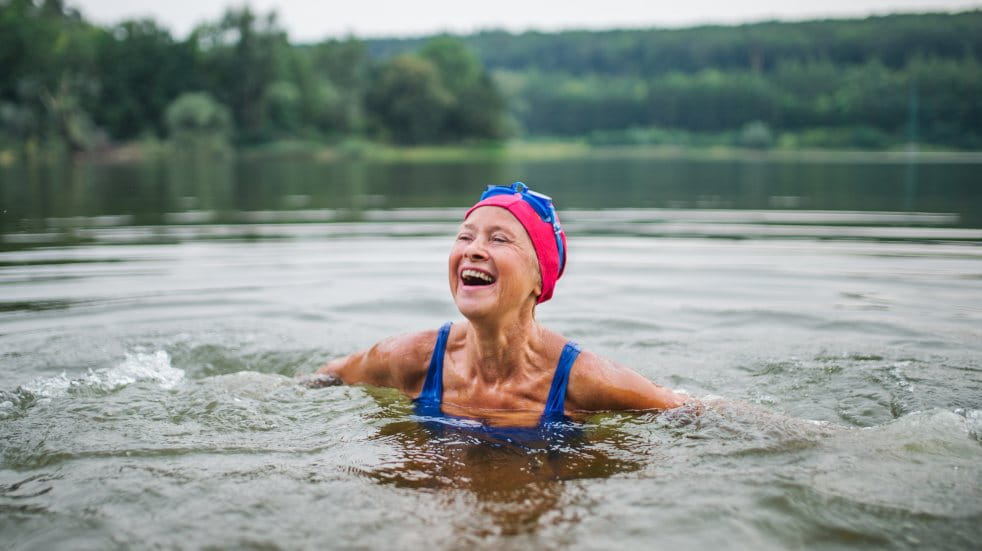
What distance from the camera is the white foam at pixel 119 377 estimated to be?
18.2ft

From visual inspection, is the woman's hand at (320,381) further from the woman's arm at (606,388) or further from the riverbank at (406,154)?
the riverbank at (406,154)

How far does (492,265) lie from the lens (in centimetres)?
434

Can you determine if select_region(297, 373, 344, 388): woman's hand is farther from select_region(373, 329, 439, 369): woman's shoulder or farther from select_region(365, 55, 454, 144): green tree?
select_region(365, 55, 454, 144): green tree

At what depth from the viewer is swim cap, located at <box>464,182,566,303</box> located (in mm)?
4496

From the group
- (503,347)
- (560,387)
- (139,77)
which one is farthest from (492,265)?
(139,77)

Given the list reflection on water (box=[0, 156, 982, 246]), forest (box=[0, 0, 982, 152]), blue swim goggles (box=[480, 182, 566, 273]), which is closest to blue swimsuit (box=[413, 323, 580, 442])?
blue swim goggles (box=[480, 182, 566, 273])

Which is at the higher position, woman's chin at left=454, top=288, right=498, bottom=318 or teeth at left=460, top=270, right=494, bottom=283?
teeth at left=460, top=270, right=494, bottom=283

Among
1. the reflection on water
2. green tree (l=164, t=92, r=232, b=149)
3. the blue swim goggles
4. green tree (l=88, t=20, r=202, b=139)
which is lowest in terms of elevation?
the reflection on water

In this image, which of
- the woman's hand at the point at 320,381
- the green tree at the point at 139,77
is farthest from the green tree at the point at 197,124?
the woman's hand at the point at 320,381

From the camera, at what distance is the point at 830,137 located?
102m

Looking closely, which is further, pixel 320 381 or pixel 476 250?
pixel 320 381

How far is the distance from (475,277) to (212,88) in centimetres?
9279

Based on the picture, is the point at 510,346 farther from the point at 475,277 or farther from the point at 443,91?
the point at 443,91

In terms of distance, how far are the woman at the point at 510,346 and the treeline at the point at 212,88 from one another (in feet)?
229
